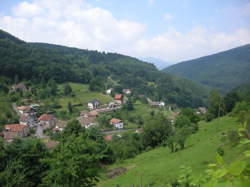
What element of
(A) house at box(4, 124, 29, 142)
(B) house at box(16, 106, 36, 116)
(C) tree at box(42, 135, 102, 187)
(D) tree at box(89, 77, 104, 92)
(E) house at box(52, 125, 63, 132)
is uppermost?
(D) tree at box(89, 77, 104, 92)

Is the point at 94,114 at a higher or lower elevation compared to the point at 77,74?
lower

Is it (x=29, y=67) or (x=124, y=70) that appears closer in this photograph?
(x=29, y=67)

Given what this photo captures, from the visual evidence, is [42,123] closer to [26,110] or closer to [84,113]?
[26,110]

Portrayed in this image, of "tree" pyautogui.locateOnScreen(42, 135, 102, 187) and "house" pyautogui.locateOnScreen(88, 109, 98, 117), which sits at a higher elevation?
"tree" pyautogui.locateOnScreen(42, 135, 102, 187)

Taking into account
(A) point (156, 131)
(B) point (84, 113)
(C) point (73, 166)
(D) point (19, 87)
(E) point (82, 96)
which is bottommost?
(B) point (84, 113)

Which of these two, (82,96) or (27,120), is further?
(82,96)

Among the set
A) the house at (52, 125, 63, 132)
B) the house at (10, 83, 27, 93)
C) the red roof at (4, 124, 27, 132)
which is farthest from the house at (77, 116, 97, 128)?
the house at (10, 83, 27, 93)

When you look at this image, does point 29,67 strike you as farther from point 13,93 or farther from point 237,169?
point 237,169

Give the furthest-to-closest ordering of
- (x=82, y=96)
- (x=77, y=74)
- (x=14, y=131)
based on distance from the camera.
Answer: (x=77, y=74) → (x=82, y=96) → (x=14, y=131)

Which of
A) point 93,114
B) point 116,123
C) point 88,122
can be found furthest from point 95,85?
point 88,122

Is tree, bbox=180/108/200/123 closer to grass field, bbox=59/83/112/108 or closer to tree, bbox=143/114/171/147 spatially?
tree, bbox=143/114/171/147

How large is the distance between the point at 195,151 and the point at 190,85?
9834 cm

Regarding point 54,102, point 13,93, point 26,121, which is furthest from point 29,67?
point 26,121

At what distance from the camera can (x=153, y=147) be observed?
29.1 meters
